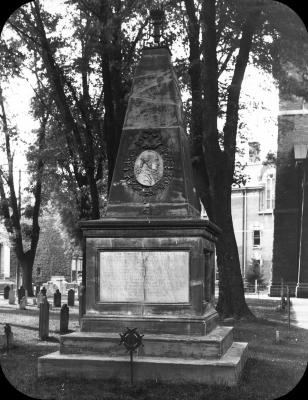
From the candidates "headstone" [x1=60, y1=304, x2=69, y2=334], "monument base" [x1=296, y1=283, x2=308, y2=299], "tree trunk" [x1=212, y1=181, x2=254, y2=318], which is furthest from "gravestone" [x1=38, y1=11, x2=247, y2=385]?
"monument base" [x1=296, y1=283, x2=308, y2=299]

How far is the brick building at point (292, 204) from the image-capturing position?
125 feet

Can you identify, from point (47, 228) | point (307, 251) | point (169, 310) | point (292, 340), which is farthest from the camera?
point (47, 228)

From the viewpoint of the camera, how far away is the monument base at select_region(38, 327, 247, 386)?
27.9 feet

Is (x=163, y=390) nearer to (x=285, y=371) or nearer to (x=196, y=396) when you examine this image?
(x=196, y=396)

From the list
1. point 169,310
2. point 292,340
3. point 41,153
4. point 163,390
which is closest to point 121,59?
point 41,153

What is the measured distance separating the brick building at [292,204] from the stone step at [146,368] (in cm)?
2974

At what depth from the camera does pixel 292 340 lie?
553 inches

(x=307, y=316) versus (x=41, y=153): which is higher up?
(x=41, y=153)

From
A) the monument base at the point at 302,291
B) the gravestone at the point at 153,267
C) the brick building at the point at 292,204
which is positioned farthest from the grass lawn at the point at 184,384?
the brick building at the point at 292,204

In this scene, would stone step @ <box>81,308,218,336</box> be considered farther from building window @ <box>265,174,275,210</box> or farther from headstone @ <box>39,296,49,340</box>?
building window @ <box>265,174,275,210</box>

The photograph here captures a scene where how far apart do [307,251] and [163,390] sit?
101ft

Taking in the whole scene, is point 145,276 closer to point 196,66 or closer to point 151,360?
point 151,360

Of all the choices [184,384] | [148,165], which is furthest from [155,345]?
[148,165]

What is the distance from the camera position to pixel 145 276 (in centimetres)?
969
